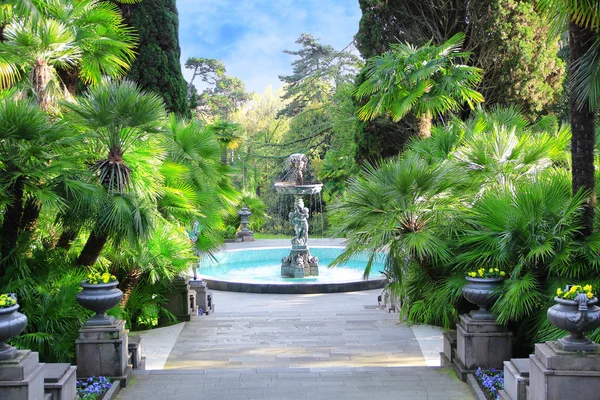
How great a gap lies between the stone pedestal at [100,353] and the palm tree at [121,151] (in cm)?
107

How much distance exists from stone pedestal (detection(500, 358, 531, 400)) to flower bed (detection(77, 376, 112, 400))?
151 inches

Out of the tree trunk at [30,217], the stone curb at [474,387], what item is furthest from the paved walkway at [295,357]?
the tree trunk at [30,217]

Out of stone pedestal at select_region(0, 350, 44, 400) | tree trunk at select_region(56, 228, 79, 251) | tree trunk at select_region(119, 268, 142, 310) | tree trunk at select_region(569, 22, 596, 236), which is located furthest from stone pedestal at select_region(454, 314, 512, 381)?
tree trunk at select_region(56, 228, 79, 251)

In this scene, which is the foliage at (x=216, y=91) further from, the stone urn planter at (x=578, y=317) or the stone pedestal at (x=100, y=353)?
the stone urn planter at (x=578, y=317)

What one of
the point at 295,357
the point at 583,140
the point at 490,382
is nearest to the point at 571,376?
the point at 490,382

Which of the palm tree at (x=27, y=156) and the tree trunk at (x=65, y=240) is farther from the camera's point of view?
the tree trunk at (x=65, y=240)

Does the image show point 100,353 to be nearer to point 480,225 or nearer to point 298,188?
point 480,225

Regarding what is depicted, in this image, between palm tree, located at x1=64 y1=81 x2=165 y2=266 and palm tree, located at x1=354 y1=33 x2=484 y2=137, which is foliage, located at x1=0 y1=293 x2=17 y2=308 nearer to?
palm tree, located at x1=64 y1=81 x2=165 y2=266

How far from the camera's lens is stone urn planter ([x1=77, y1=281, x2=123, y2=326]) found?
6523mm

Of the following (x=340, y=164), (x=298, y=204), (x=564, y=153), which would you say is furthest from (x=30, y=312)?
(x=340, y=164)

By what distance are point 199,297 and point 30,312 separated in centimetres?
548

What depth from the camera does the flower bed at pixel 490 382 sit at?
19.7ft

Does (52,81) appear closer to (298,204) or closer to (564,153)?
(564,153)

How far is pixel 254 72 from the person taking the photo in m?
74.1
